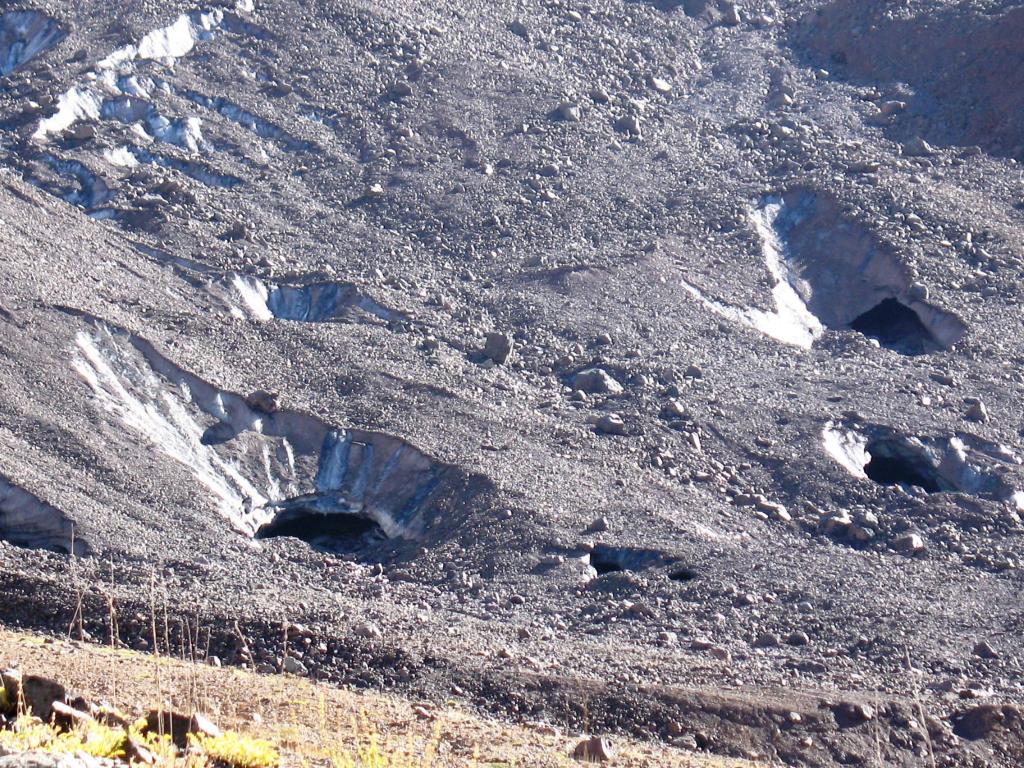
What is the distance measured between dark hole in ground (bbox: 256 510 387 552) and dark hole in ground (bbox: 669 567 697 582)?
4.15 m

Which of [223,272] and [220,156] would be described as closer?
[223,272]

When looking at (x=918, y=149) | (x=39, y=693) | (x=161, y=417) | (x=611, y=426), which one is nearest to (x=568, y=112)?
(x=918, y=149)

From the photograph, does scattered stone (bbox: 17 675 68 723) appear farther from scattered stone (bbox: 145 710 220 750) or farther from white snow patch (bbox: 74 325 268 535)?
white snow patch (bbox: 74 325 268 535)

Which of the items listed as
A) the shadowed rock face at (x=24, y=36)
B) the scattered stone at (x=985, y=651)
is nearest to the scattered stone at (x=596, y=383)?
the scattered stone at (x=985, y=651)

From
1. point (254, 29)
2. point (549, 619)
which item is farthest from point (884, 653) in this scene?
point (254, 29)

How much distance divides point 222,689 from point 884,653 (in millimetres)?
8056

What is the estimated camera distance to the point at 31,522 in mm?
19266

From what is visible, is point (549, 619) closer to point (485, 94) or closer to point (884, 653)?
point (884, 653)

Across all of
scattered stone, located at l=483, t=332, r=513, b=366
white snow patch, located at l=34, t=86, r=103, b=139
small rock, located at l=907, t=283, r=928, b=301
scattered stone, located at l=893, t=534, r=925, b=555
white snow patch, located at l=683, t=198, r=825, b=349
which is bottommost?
scattered stone, located at l=893, t=534, r=925, b=555

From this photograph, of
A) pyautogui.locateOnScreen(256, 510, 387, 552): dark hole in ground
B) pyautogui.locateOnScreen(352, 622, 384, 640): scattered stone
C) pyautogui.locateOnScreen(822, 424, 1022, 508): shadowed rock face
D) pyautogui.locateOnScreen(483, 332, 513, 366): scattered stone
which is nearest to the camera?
pyautogui.locateOnScreen(352, 622, 384, 640): scattered stone

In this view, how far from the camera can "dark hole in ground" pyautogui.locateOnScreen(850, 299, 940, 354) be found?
27.6 m

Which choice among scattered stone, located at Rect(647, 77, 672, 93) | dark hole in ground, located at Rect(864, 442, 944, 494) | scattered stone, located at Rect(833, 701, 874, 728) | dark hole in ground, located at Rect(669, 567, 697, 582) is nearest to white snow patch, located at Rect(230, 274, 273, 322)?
dark hole in ground, located at Rect(669, 567, 697, 582)

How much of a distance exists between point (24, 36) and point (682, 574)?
21591 mm

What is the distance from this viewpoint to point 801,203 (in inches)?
1215
